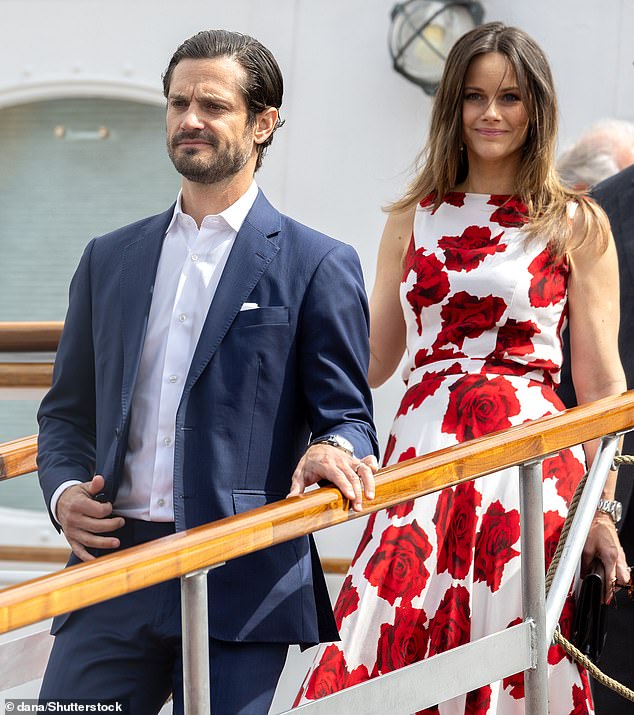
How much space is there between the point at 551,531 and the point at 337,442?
2.47 feet

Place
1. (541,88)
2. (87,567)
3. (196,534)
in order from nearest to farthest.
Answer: (87,567)
(196,534)
(541,88)

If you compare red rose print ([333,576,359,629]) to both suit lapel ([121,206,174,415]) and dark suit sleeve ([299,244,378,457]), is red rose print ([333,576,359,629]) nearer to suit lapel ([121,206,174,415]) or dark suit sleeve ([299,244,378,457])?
dark suit sleeve ([299,244,378,457])

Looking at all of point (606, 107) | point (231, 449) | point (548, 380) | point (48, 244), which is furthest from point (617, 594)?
point (48, 244)

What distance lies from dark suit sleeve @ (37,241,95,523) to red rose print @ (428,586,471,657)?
2.51ft

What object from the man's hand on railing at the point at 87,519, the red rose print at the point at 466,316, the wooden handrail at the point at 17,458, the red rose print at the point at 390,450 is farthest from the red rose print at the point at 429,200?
the man's hand on railing at the point at 87,519

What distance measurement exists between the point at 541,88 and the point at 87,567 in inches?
61.9

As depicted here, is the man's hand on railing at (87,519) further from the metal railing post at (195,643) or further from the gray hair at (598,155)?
the gray hair at (598,155)

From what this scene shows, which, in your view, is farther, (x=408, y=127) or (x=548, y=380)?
(x=408, y=127)

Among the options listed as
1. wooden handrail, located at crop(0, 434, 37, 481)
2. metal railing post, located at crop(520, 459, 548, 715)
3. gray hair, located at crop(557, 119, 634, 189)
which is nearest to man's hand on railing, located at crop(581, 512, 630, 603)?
metal railing post, located at crop(520, 459, 548, 715)

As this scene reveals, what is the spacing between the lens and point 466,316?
268cm

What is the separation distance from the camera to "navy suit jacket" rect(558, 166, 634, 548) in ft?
9.83

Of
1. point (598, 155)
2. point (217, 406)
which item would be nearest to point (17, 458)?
point (217, 406)

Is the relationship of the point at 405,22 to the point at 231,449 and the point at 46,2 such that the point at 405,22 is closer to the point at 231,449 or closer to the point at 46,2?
the point at 46,2

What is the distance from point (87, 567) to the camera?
162 centimetres
